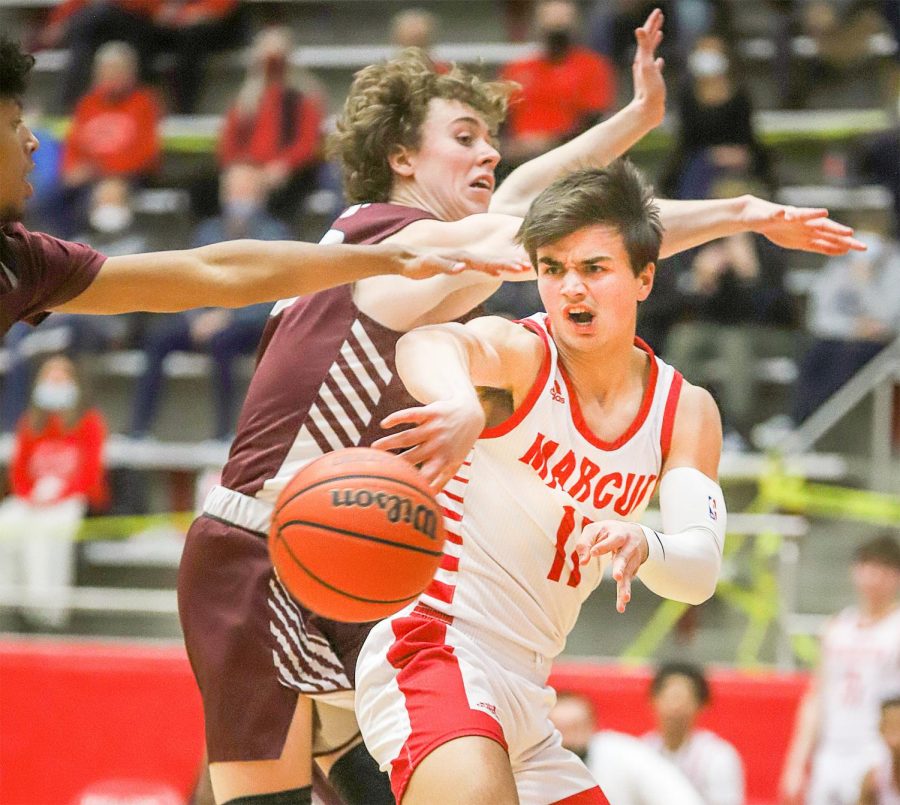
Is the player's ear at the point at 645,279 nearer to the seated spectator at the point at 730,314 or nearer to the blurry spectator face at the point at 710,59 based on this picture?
the seated spectator at the point at 730,314

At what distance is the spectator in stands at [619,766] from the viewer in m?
6.73

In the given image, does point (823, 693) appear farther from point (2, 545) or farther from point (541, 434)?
point (2, 545)

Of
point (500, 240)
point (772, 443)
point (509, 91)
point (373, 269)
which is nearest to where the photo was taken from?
point (373, 269)

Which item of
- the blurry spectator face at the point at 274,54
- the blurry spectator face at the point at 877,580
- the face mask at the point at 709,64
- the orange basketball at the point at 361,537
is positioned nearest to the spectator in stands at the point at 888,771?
the blurry spectator face at the point at 877,580

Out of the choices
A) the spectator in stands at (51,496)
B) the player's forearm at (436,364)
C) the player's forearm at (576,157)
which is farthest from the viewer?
the spectator in stands at (51,496)

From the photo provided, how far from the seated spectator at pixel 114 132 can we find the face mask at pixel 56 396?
2377 millimetres

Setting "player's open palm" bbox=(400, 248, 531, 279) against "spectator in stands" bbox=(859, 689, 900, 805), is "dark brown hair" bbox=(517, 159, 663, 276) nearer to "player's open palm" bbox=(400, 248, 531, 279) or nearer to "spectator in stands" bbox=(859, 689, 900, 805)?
"player's open palm" bbox=(400, 248, 531, 279)

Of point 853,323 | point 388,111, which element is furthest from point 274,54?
point 388,111

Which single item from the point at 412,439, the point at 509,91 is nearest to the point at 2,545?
the point at 509,91

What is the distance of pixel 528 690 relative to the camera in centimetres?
376

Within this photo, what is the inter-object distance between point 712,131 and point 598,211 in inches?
287

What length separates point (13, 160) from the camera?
143 inches

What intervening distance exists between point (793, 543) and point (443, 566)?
599 centimetres

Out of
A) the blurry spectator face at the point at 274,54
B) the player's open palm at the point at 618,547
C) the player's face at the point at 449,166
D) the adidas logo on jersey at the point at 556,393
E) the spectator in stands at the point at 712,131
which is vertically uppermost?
the blurry spectator face at the point at 274,54
